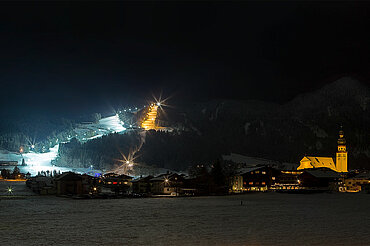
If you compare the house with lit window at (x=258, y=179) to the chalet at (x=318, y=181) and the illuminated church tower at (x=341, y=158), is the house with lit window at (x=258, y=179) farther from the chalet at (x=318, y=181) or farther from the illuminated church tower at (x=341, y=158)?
the illuminated church tower at (x=341, y=158)

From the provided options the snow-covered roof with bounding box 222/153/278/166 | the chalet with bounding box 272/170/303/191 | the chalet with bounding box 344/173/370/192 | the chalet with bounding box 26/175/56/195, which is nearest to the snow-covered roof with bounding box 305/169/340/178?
the chalet with bounding box 272/170/303/191

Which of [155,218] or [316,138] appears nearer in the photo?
[155,218]

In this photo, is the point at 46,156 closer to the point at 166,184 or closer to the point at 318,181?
the point at 166,184

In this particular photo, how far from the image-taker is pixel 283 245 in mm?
17547

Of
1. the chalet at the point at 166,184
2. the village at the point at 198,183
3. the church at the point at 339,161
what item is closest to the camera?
the village at the point at 198,183

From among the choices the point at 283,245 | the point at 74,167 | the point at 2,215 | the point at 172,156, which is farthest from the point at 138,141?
the point at 283,245

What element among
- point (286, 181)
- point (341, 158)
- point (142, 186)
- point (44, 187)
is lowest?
point (142, 186)

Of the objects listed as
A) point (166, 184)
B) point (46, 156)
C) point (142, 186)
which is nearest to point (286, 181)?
point (166, 184)

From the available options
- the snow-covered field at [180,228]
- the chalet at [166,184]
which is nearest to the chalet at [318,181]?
the chalet at [166,184]

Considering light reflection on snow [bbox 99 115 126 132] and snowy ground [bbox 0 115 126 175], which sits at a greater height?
light reflection on snow [bbox 99 115 126 132]

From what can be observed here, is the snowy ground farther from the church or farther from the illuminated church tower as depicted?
the illuminated church tower

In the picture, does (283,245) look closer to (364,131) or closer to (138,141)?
(138,141)

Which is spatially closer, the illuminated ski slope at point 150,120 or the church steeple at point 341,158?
the church steeple at point 341,158

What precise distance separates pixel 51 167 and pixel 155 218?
290ft
